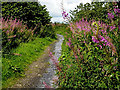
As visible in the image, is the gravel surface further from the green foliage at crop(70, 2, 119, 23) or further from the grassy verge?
the green foliage at crop(70, 2, 119, 23)

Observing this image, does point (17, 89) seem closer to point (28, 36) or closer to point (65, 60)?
point (65, 60)

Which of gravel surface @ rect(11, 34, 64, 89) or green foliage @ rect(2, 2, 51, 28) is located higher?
green foliage @ rect(2, 2, 51, 28)

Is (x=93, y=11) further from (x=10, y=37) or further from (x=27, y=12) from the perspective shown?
(x=27, y=12)

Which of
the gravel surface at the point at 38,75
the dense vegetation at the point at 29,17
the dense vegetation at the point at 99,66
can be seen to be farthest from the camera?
the dense vegetation at the point at 29,17

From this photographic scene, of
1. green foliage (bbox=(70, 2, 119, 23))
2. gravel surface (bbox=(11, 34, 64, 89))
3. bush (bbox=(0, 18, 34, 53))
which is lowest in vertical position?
gravel surface (bbox=(11, 34, 64, 89))

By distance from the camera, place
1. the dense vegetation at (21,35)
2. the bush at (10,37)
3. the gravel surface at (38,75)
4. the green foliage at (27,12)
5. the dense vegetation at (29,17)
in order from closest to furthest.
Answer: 1. the gravel surface at (38,75)
2. the dense vegetation at (21,35)
3. the bush at (10,37)
4. the dense vegetation at (29,17)
5. the green foliage at (27,12)

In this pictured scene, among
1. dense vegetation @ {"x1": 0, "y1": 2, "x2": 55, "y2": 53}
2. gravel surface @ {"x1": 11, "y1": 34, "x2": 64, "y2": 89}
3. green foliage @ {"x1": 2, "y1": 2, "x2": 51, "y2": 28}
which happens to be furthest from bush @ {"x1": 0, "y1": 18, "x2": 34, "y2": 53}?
green foliage @ {"x1": 2, "y1": 2, "x2": 51, "y2": 28}

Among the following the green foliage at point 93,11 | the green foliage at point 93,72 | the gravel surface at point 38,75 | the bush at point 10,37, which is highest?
the green foliage at point 93,11

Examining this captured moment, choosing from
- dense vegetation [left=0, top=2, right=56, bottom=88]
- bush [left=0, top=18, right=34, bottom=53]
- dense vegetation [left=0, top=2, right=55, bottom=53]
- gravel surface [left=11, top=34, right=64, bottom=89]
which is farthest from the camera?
dense vegetation [left=0, top=2, right=55, bottom=53]

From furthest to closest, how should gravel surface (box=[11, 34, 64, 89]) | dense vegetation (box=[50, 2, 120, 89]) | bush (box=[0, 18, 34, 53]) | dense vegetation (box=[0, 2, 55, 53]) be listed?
dense vegetation (box=[0, 2, 55, 53])
bush (box=[0, 18, 34, 53])
gravel surface (box=[11, 34, 64, 89])
dense vegetation (box=[50, 2, 120, 89])

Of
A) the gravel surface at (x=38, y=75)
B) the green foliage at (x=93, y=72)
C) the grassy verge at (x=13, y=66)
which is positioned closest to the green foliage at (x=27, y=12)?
the grassy verge at (x=13, y=66)

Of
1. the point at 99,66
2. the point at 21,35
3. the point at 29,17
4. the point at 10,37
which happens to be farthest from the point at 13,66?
the point at 29,17

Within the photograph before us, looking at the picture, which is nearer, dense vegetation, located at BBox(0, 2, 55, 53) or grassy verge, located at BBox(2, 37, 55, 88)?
grassy verge, located at BBox(2, 37, 55, 88)

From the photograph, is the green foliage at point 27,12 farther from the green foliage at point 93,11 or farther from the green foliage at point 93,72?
the green foliage at point 93,72
